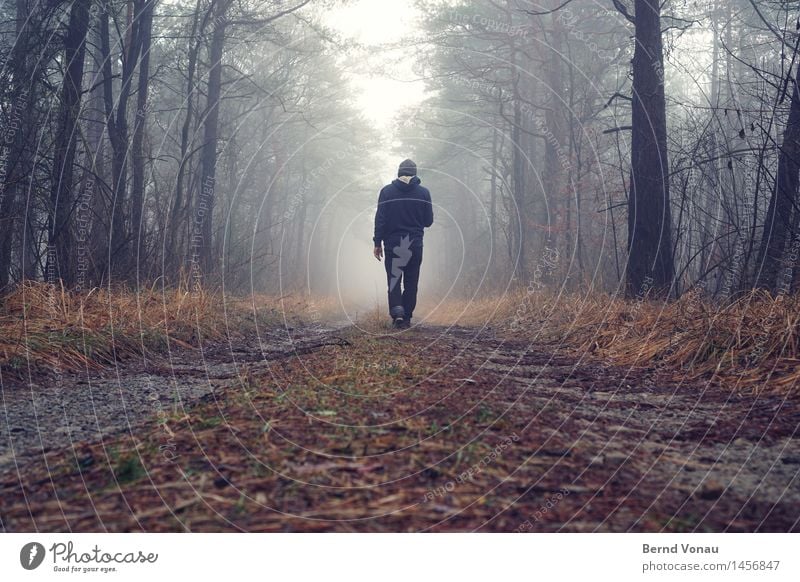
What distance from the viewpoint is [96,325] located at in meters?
5.05

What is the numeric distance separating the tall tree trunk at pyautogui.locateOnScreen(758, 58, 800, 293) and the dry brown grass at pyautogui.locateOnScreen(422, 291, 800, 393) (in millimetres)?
530

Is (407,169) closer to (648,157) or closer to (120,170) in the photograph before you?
(648,157)

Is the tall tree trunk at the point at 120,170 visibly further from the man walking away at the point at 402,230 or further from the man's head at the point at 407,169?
the man's head at the point at 407,169

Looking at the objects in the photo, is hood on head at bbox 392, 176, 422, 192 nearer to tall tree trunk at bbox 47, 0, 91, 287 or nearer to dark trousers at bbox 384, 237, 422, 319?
dark trousers at bbox 384, 237, 422, 319

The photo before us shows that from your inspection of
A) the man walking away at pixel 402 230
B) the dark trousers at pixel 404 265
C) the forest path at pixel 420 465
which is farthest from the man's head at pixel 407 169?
the forest path at pixel 420 465

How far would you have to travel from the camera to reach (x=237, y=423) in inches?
90.5

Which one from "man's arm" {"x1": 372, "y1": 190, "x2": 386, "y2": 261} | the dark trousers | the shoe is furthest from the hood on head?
the shoe

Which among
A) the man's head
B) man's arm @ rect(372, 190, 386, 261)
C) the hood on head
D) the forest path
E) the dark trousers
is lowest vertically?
the forest path

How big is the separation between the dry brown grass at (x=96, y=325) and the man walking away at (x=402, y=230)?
200 centimetres

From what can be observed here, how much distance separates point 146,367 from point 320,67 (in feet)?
63.4

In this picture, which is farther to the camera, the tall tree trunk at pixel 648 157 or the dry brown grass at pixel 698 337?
the tall tree trunk at pixel 648 157

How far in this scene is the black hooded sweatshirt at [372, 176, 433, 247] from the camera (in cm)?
802

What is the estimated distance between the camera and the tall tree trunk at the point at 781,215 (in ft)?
16.9

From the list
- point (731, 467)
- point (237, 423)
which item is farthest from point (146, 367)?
point (731, 467)
